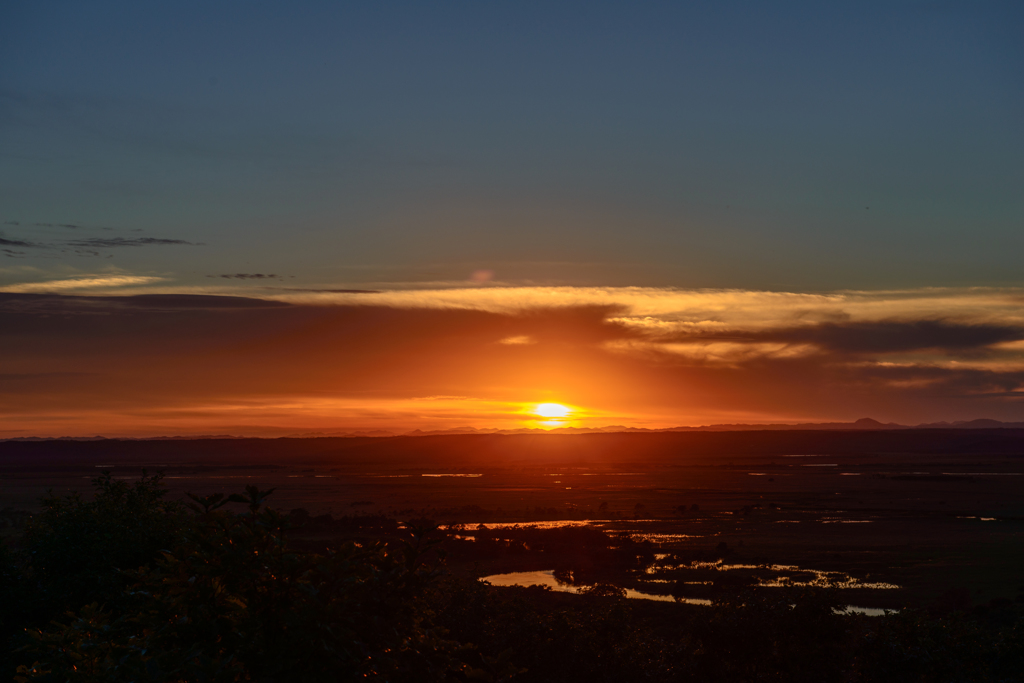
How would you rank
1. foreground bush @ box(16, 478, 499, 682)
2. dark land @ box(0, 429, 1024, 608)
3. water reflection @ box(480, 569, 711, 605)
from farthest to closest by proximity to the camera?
dark land @ box(0, 429, 1024, 608)
water reflection @ box(480, 569, 711, 605)
foreground bush @ box(16, 478, 499, 682)

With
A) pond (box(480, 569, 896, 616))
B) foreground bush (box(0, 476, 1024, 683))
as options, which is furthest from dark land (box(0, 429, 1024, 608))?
foreground bush (box(0, 476, 1024, 683))

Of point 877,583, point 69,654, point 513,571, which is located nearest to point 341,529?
point 513,571

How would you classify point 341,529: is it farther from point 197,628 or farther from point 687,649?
point 197,628

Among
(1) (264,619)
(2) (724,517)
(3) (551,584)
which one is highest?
(1) (264,619)

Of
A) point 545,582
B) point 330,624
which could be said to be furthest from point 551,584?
point 330,624

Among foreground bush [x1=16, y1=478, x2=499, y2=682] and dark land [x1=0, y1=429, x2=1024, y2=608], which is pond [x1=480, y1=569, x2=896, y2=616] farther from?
foreground bush [x1=16, y1=478, x2=499, y2=682]

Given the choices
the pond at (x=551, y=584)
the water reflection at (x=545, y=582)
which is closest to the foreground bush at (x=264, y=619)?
the pond at (x=551, y=584)

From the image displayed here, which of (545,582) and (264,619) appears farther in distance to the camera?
(545,582)

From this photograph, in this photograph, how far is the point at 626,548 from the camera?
6166 cm

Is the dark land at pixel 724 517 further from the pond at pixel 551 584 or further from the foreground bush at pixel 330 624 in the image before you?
the foreground bush at pixel 330 624

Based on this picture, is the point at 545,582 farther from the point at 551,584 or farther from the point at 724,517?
the point at 724,517

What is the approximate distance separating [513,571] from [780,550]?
2263 cm

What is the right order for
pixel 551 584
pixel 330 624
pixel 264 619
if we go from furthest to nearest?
pixel 551 584
pixel 264 619
pixel 330 624

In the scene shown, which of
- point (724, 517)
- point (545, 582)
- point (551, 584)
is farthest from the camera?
point (724, 517)
